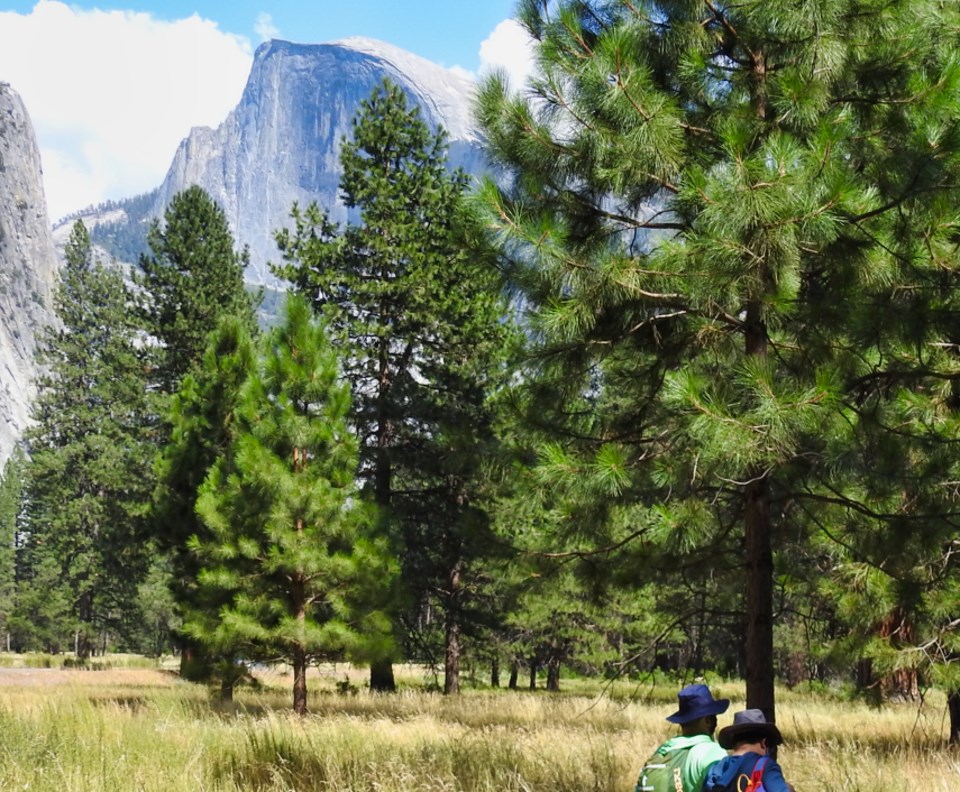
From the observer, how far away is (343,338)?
63.5 feet

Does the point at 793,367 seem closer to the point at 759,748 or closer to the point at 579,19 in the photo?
the point at 579,19

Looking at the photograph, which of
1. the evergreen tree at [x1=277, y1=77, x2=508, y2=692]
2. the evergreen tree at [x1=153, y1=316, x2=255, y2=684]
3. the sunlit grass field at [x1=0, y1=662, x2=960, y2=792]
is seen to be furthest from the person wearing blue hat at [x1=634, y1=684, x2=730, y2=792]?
the evergreen tree at [x1=153, y1=316, x2=255, y2=684]

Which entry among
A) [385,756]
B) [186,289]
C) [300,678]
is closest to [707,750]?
[385,756]

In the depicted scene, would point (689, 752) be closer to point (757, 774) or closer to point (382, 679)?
point (757, 774)

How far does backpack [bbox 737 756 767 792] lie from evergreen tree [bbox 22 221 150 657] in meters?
30.5

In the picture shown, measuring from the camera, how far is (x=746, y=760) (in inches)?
147

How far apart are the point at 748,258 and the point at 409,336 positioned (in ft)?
46.1

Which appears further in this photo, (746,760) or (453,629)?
(453,629)

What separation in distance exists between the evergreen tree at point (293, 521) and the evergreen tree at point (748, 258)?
246 inches

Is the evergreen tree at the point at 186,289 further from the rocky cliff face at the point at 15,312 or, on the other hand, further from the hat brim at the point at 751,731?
the rocky cliff face at the point at 15,312

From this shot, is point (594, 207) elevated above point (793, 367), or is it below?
above

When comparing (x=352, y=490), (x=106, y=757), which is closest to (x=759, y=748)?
(x=106, y=757)

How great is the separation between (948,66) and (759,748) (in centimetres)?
504

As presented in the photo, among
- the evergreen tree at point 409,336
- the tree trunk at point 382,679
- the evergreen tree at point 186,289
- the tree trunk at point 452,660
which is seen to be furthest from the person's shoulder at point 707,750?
the evergreen tree at point 186,289
